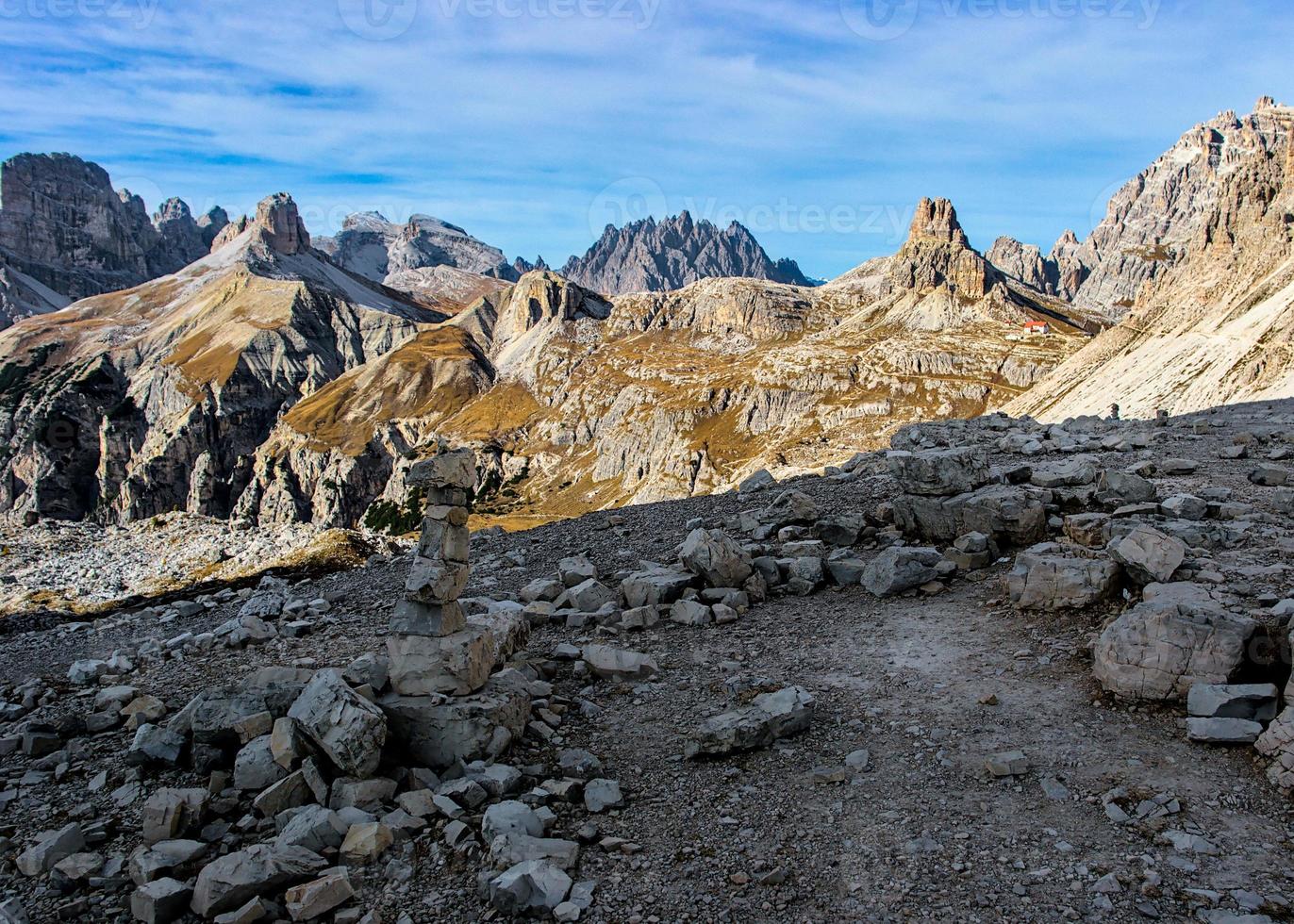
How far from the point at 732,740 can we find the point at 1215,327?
10305 cm

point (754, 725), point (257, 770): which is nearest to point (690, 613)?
point (754, 725)

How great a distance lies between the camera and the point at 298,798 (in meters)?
11.5

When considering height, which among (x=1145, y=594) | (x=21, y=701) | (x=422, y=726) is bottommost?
(x=21, y=701)

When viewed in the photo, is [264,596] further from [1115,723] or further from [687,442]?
[687,442]

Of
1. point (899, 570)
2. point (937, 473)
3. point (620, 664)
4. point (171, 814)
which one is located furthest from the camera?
point (937, 473)

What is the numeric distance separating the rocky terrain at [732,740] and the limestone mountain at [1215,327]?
61880mm

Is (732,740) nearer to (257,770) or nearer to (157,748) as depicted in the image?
(257,770)

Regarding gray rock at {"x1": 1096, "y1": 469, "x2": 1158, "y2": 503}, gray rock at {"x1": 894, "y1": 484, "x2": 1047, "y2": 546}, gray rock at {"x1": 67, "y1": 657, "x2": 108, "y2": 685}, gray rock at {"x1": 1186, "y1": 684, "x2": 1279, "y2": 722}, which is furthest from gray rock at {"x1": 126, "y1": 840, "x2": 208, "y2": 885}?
gray rock at {"x1": 1096, "y1": 469, "x2": 1158, "y2": 503}

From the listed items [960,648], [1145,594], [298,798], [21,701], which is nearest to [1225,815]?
[1145,594]

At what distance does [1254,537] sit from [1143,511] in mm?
2598

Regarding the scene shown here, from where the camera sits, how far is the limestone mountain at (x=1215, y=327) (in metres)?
74.2

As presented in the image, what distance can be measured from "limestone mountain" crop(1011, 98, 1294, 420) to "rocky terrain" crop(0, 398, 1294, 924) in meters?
61.9

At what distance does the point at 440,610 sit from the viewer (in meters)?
13.3

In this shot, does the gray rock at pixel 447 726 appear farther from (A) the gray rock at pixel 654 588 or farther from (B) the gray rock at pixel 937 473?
(B) the gray rock at pixel 937 473
